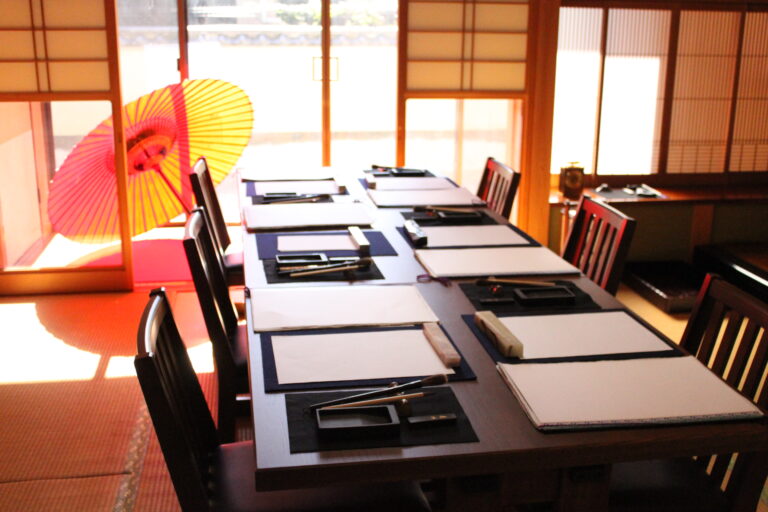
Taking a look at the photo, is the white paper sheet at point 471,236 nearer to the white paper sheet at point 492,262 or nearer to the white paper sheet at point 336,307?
the white paper sheet at point 492,262

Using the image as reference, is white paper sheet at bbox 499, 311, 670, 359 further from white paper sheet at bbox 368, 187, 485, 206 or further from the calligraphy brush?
white paper sheet at bbox 368, 187, 485, 206

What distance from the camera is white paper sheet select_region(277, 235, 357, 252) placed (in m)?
2.45

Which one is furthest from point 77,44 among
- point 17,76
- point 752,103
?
point 752,103

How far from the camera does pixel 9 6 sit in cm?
405

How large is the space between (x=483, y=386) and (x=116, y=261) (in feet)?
11.0

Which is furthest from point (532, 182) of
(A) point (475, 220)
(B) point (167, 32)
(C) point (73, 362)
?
(C) point (73, 362)

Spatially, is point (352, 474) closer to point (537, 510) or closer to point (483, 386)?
point (483, 386)

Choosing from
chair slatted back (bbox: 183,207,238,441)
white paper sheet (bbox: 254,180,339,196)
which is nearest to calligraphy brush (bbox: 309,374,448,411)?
chair slatted back (bbox: 183,207,238,441)

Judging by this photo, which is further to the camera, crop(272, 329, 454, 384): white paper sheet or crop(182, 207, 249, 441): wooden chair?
crop(182, 207, 249, 441): wooden chair

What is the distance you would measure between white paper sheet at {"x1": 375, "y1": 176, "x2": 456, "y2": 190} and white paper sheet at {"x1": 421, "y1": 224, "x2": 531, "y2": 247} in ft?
2.25

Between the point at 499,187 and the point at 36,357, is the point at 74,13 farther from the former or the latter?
the point at 499,187

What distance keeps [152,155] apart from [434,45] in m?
1.74

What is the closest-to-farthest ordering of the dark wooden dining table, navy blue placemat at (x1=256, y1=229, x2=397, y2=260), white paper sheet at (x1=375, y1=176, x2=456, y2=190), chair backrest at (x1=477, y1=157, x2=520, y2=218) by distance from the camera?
the dark wooden dining table, navy blue placemat at (x1=256, y1=229, x2=397, y2=260), chair backrest at (x1=477, y1=157, x2=520, y2=218), white paper sheet at (x1=375, y1=176, x2=456, y2=190)

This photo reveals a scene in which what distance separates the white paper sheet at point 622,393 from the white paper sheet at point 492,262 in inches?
25.4
